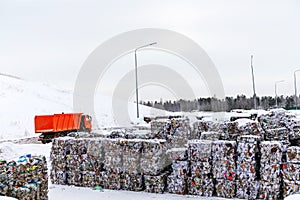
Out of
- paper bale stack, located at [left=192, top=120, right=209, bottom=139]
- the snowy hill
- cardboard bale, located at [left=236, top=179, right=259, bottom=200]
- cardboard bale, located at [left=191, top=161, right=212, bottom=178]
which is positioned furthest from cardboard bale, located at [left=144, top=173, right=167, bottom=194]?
the snowy hill

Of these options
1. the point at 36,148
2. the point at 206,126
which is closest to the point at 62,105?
the point at 36,148

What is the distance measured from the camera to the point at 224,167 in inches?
370

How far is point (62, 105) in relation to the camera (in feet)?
195

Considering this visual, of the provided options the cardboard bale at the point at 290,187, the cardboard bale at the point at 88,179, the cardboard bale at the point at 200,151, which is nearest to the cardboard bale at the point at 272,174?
the cardboard bale at the point at 290,187

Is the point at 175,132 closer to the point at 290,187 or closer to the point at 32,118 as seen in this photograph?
the point at 290,187

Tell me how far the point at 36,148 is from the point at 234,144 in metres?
11.9

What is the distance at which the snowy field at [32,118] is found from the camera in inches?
389

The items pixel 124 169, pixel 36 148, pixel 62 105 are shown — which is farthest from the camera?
pixel 62 105

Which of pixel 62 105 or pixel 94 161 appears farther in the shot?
pixel 62 105

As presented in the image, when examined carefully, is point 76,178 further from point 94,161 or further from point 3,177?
point 3,177

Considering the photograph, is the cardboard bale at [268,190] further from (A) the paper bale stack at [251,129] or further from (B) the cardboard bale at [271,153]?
(A) the paper bale stack at [251,129]

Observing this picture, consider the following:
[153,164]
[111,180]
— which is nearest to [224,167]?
[153,164]

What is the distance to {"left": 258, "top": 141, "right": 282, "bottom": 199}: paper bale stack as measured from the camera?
29.4 ft

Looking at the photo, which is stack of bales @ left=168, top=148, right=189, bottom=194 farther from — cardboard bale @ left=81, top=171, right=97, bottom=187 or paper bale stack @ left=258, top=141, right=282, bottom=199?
cardboard bale @ left=81, top=171, right=97, bottom=187
